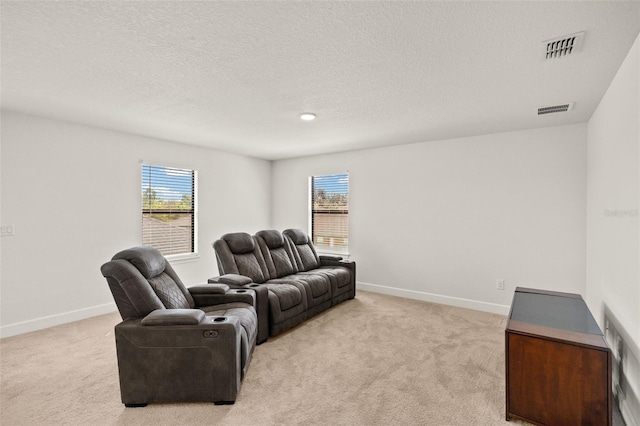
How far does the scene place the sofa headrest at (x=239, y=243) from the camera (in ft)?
13.1

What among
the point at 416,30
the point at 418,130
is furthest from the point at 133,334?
the point at 418,130

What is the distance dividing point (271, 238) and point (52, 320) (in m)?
2.69

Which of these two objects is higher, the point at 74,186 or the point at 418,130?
the point at 418,130

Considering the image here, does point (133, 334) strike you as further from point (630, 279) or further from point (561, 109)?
point (561, 109)

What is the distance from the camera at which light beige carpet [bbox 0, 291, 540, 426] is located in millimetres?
2109

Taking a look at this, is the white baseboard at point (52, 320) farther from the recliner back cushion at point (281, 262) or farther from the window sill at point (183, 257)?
the recliner back cushion at point (281, 262)

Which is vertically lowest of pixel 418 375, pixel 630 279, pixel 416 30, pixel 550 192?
pixel 418 375

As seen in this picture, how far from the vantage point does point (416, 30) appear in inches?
72.4

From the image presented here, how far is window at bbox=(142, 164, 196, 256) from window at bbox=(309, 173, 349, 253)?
217cm

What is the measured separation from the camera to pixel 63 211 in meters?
3.82

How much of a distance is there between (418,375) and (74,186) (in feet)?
14.2

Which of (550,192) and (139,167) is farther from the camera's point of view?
(139,167)

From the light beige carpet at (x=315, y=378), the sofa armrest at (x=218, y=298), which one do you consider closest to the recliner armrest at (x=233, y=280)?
the sofa armrest at (x=218, y=298)

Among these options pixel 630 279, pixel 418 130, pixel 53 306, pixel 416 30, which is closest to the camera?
pixel 416 30
